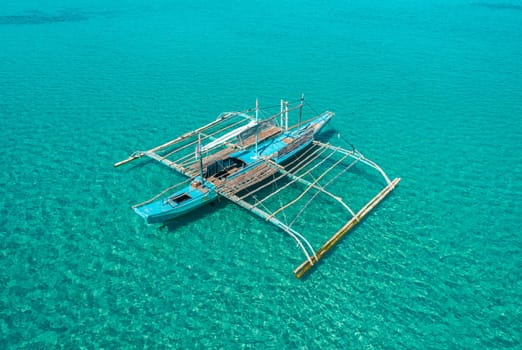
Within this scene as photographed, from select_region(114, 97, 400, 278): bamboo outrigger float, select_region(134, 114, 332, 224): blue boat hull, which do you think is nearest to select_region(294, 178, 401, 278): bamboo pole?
select_region(114, 97, 400, 278): bamboo outrigger float

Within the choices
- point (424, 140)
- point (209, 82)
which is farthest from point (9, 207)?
point (424, 140)

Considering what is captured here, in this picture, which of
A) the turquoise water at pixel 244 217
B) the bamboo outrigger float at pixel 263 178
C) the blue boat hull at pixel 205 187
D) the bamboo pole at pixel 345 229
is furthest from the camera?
the bamboo outrigger float at pixel 263 178

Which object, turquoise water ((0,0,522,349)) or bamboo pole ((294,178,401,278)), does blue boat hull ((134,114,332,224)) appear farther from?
bamboo pole ((294,178,401,278))

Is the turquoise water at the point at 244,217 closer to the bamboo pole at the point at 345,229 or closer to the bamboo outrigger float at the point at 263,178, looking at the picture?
the bamboo pole at the point at 345,229

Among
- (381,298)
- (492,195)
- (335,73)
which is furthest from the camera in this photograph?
(335,73)

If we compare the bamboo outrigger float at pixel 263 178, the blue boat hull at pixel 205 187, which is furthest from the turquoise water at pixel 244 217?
the blue boat hull at pixel 205 187

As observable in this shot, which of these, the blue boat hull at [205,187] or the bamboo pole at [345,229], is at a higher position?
the blue boat hull at [205,187]

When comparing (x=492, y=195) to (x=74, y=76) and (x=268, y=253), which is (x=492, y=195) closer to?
(x=268, y=253)
